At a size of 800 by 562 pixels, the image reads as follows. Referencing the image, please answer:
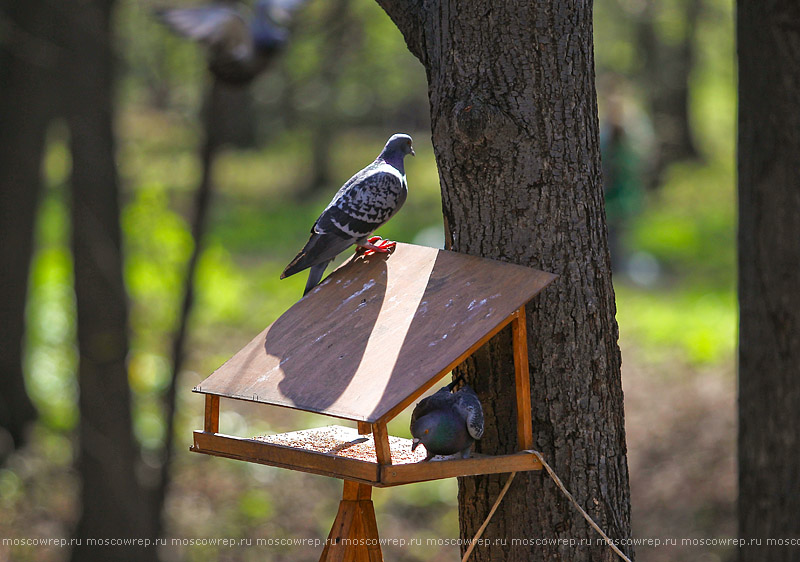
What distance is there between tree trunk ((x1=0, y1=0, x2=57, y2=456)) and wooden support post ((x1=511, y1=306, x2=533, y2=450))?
597 centimetres

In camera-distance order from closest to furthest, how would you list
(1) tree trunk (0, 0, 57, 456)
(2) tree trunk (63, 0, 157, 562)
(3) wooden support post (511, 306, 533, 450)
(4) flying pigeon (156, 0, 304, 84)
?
1. (3) wooden support post (511, 306, 533, 450)
2. (4) flying pigeon (156, 0, 304, 84)
3. (2) tree trunk (63, 0, 157, 562)
4. (1) tree trunk (0, 0, 57, 456)

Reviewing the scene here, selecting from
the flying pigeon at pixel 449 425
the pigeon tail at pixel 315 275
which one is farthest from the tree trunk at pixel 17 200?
the flying pigeon at pixel 449 425

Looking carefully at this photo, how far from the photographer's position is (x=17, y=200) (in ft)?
23.5

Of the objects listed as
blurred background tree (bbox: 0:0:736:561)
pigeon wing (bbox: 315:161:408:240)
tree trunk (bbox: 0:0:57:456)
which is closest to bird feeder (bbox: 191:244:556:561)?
pigeon wing (bbox: 315:161:408:240)

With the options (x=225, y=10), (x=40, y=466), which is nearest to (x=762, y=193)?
(x=225, y=10)

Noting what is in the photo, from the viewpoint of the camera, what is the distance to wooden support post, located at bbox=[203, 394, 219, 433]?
7.63ft

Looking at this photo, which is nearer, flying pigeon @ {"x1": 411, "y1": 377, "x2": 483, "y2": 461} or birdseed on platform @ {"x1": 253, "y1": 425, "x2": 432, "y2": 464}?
flying pigeon @ {"x1": 411, "y1": 377, "x2": 483, "y2": 461}

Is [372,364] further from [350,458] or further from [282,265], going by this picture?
[282,265]

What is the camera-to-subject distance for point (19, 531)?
6031 millimetres

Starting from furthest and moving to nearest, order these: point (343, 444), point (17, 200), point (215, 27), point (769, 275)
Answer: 1. point (17, 200)
2. point (215, 27)
3. point (769, 275)
4. point (343, 444)

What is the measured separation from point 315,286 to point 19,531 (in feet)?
15.0

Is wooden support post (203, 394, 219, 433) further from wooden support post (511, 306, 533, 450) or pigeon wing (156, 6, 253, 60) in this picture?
pigeon wing (156, 6, 253, 60)

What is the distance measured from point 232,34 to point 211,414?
9.13 ft

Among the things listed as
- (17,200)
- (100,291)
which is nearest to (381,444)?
(100,291)
